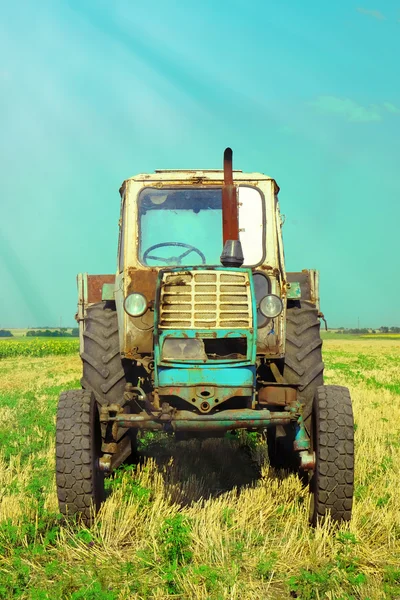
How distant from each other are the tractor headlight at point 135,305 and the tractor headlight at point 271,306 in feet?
2.97

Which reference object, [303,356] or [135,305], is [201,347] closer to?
[135,305]

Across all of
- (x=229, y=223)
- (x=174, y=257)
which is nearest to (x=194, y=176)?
(x=174, y=257)

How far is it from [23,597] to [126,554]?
877 millimetres

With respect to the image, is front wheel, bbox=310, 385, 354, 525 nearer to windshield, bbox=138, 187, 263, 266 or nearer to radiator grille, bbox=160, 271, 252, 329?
radiator grille, bbox=160, 271, 252, 329

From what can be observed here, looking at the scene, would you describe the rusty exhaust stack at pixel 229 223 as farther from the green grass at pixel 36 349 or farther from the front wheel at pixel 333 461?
the green grass at pixel 36 349

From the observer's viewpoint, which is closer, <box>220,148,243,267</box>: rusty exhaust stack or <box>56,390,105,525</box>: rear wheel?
<box>56,390,105,525</box>: rear wheel

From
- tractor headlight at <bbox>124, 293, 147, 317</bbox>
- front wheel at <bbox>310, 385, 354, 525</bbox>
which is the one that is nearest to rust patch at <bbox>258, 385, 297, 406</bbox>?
front wheel at <bbox>310, 385, 354, 525</bbox>

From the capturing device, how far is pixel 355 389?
13758mm

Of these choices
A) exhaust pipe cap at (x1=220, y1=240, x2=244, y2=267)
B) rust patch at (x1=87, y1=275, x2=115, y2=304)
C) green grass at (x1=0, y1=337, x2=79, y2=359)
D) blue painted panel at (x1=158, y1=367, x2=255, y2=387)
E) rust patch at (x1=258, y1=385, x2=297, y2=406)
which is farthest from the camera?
green grass at (x1=0, y1=337, x2=79, y2=359)

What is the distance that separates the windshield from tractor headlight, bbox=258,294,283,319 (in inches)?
Result: 24.5

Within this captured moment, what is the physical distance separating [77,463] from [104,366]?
92cm

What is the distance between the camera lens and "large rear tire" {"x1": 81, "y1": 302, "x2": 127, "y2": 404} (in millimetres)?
5672

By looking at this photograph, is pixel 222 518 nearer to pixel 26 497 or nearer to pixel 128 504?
pixel 128 504

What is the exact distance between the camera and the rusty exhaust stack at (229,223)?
5199 mm
